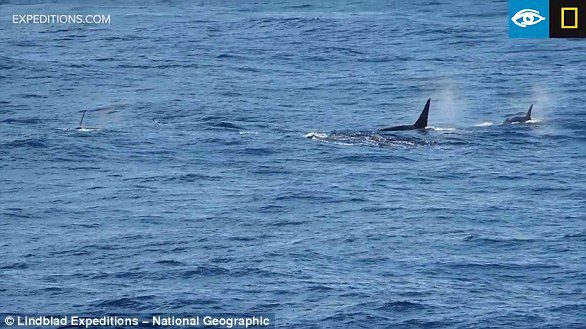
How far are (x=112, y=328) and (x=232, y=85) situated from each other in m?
55.4

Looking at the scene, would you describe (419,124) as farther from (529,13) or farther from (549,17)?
(529,13)

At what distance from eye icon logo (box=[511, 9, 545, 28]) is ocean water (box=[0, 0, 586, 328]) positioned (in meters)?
4.55

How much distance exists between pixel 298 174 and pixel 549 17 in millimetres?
23679

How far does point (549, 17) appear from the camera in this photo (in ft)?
310

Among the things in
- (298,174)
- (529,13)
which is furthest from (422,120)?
(529,13)

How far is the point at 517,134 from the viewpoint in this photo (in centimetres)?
8750

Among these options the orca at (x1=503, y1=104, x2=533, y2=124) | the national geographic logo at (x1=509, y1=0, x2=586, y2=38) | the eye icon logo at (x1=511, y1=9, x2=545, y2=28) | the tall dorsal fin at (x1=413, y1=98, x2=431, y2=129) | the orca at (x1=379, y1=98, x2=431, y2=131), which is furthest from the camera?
the eye icon logo at (x1=511, y1=9, x2=545, y2=28)

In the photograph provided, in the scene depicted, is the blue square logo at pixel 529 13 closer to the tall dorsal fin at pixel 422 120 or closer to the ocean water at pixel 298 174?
the ocean water at pixel 298 174

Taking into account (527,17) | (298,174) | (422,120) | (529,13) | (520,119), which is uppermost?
(529,13)

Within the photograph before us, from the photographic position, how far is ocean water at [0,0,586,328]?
58.2 metres

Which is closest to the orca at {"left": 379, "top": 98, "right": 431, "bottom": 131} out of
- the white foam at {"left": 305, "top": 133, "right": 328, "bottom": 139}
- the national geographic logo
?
the white foam at {"left": 305, "top": 133, "right": 328, "bottom": 139}

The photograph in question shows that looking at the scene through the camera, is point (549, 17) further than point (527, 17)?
No

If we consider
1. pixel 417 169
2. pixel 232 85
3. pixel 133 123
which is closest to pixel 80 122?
pixel 133 123

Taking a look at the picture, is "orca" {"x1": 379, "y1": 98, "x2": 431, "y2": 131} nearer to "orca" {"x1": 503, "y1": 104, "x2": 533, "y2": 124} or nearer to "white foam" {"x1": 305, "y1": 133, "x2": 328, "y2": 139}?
"white foam" {"x1": 305, "y1": 133, "x2": 328, "y2": 139}
